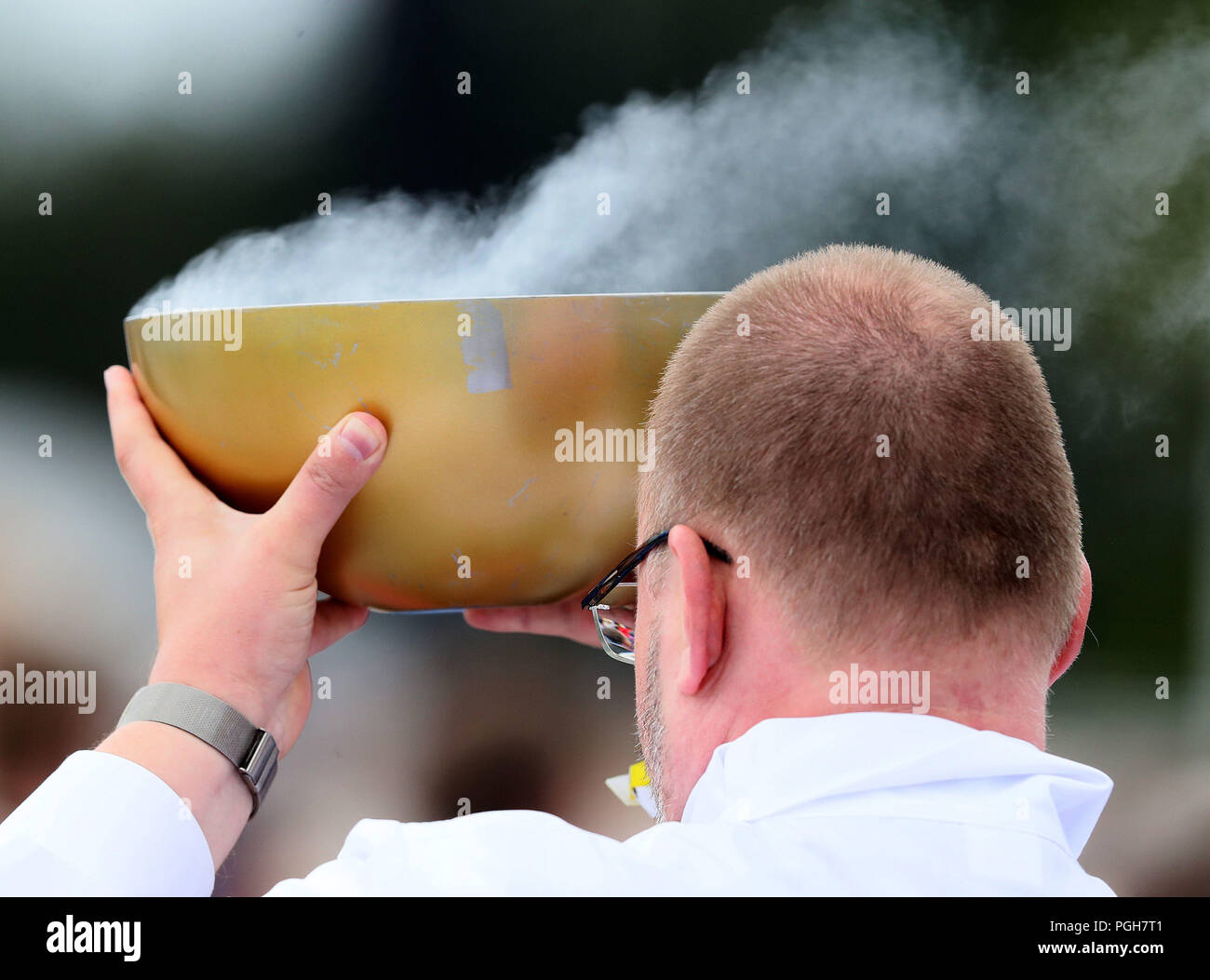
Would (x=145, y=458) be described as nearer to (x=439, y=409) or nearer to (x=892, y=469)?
(x=439, y=409)

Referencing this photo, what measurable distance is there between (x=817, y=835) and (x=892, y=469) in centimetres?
17

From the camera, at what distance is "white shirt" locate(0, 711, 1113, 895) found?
1.33ft

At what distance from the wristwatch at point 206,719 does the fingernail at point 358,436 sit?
19cm

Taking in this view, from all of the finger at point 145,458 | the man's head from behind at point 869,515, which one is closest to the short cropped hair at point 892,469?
the man's head from behind at point 869,515

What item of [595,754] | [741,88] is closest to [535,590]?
[595,754]

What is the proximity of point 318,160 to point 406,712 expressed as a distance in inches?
20.5

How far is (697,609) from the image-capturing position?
485 millimetres

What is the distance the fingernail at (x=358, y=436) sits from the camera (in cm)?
56

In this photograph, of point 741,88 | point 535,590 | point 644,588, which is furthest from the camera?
point 741,88

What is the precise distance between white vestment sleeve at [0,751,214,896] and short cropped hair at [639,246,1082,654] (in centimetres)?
35

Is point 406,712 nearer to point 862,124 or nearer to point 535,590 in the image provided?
point 535,590

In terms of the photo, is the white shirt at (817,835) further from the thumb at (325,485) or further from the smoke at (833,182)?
the smoke at (833,182)
